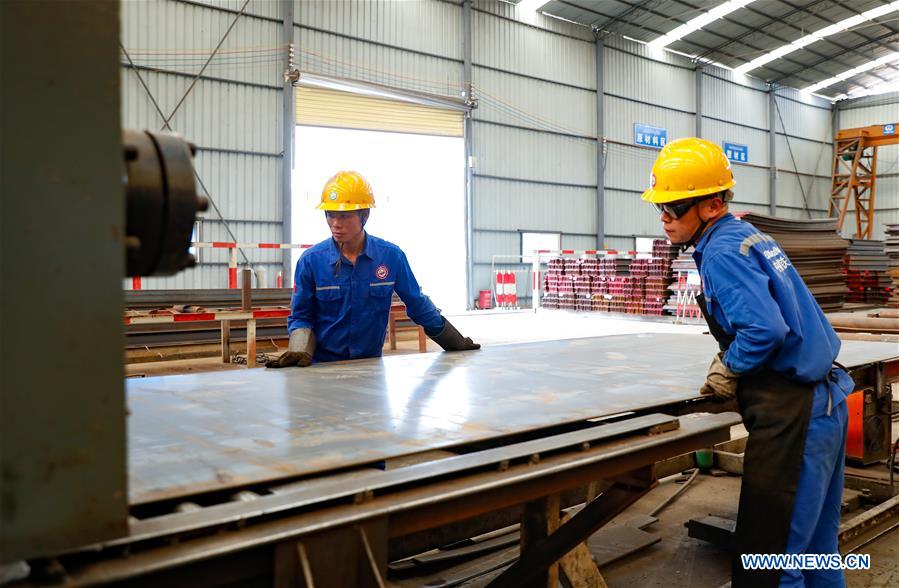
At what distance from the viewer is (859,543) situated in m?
3.45

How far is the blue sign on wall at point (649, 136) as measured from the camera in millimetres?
19344

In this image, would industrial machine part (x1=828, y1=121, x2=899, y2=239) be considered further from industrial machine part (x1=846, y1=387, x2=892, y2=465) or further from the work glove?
the work glove

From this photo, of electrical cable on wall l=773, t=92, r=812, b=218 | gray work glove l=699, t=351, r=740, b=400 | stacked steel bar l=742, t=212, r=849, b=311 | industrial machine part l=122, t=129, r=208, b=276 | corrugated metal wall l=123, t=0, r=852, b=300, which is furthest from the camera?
electrical cable on wall l=773, t=92, r=812, b=218

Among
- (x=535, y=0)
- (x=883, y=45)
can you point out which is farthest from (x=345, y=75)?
(x=883, y=45)

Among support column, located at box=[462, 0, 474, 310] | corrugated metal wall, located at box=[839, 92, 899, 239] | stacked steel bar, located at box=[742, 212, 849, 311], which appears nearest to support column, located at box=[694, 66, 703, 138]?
corrugated metal wall, located at box=[839, 92, 899, 239]

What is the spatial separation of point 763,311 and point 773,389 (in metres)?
0.31

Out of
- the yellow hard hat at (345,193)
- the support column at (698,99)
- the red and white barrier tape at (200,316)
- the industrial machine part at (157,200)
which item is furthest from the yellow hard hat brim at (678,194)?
the support column at (698,99)

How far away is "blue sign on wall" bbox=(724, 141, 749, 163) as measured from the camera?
21484mm

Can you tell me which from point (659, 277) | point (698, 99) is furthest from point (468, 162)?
point (698, 99)

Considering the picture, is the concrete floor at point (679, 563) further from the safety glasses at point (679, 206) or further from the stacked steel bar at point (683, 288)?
the stacked steel bar at point (683, 288)

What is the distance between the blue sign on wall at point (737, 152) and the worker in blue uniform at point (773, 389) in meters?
20.8

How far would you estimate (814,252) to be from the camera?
898 centimetres

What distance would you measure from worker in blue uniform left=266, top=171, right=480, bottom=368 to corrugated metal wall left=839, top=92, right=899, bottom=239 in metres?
24.6

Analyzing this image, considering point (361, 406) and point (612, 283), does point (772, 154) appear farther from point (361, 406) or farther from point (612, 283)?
point (361, 406)
